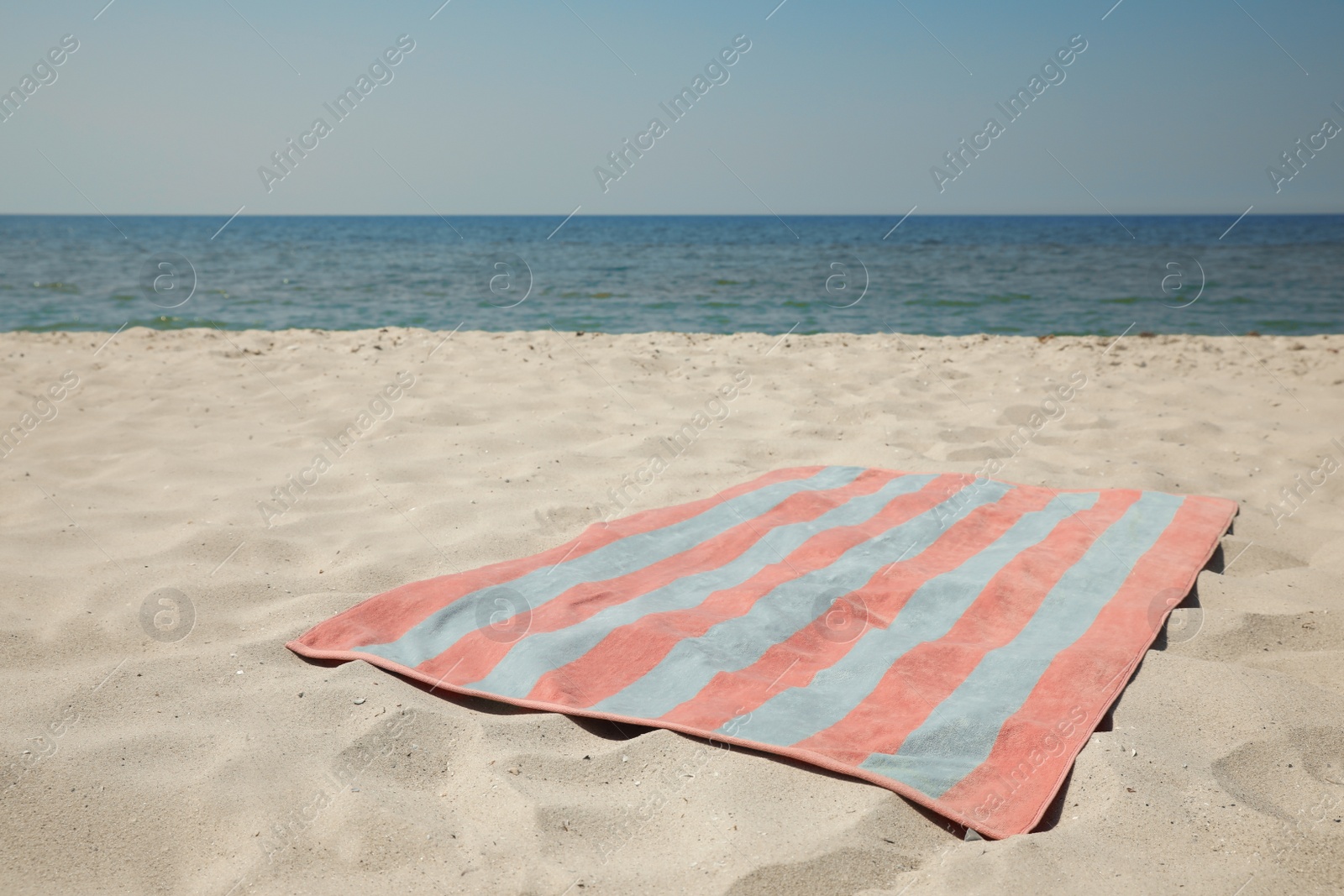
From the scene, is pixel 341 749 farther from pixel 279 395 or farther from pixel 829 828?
Answer: pixel 279 395

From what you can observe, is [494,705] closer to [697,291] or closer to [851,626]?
[851,626]

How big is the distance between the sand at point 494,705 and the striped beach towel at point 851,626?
8 centimetres

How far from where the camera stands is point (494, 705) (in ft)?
6.79

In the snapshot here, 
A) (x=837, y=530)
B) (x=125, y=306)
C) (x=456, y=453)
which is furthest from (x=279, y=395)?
(x=125, y=306)

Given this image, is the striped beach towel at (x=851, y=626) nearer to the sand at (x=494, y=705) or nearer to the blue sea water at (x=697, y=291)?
the sand at (x=494, y=705)

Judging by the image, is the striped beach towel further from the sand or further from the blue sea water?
the blue sea water

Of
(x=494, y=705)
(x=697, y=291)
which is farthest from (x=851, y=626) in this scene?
(x=697, y=291)

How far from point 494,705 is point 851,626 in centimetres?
106

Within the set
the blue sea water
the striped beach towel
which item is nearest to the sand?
the striped beach towel

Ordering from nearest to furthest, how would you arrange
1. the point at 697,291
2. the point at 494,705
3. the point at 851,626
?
the point at 494,705
the point at 851,626
the point at 697,291

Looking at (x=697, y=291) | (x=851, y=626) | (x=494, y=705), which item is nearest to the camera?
(x=494, y=705)

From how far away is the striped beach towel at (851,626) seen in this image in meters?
1.88

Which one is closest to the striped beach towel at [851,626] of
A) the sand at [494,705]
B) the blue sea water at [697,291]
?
the sand at [494,705]

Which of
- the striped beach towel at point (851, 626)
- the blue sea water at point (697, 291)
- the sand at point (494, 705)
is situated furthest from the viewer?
the blue sea water at point (697, 291)
